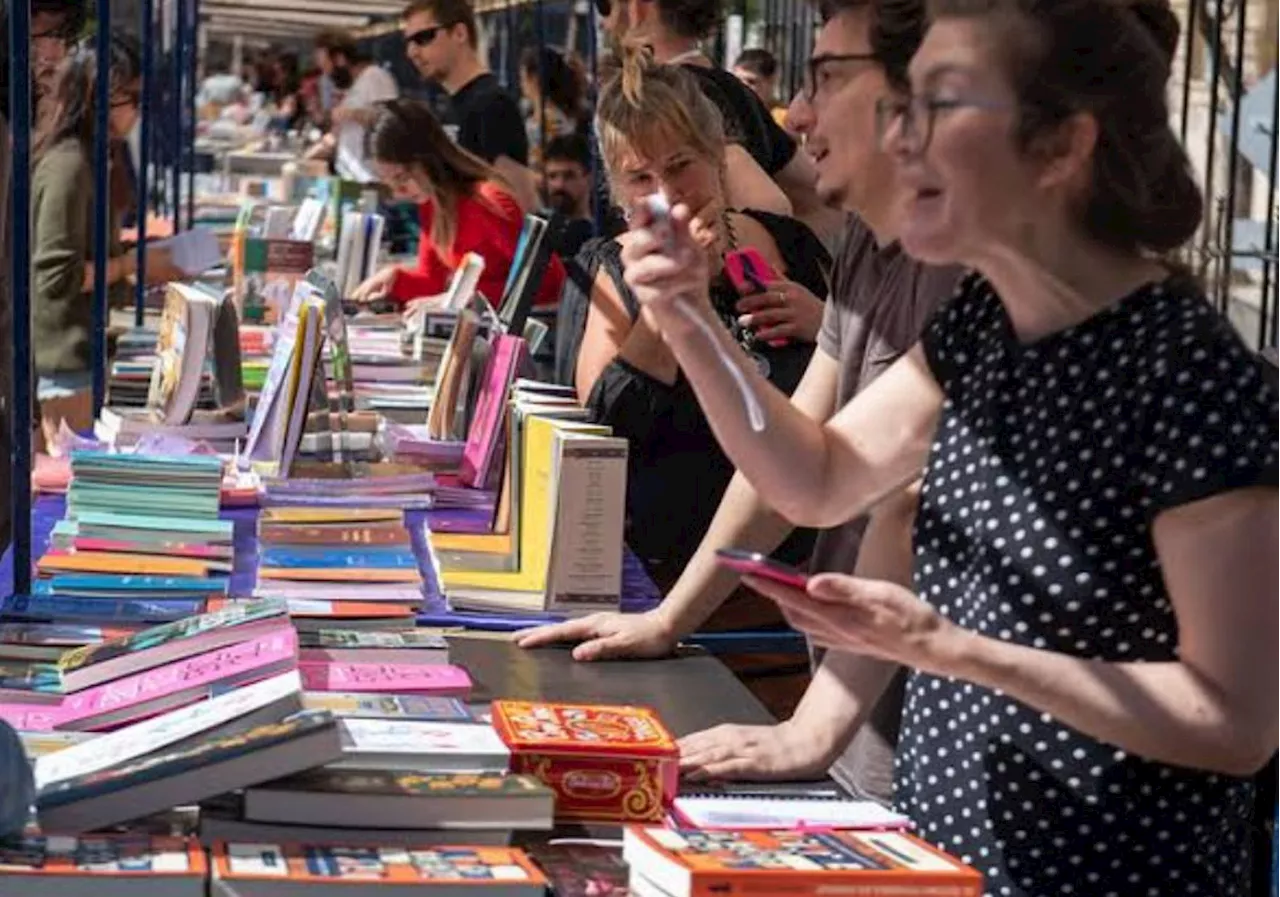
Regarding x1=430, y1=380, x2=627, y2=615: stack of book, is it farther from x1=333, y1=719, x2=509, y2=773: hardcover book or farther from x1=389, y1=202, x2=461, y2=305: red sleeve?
x1=389, y1=202, x2=461, y2=305: red sleeve

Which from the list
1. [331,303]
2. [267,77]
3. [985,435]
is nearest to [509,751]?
[985,435]

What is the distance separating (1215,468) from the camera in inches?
72.1

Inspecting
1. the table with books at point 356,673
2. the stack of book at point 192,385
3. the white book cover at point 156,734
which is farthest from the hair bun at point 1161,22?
the stack of book at point 192,385

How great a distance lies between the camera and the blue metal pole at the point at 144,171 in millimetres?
7477

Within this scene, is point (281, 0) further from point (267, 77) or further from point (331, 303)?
point (267, 77)

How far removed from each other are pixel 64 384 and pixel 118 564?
140 inches

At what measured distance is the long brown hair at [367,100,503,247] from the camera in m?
7.48

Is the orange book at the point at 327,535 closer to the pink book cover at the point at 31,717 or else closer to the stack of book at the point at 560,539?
the stack of book at the point at 560,539

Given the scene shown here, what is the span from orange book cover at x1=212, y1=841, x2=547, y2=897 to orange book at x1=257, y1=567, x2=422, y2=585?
140cm

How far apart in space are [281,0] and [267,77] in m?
15.8

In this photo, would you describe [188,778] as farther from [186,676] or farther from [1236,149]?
[1236,149]

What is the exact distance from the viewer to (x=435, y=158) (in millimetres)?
7484

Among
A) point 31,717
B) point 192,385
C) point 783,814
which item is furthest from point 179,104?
Answer: point 783,814

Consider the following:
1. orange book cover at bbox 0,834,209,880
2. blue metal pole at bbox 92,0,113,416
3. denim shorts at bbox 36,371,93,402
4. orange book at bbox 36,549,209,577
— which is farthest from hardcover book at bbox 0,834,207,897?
denim shorts at bbox 36,371,93,402
